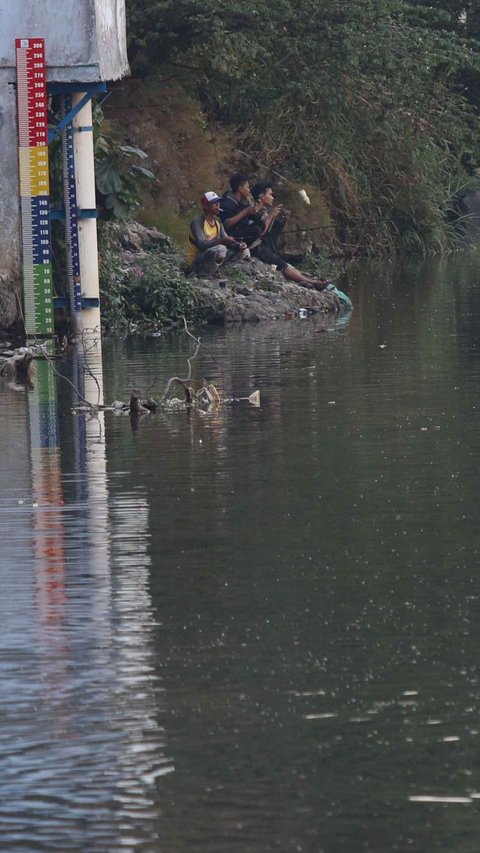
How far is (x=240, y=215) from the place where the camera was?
25594mm

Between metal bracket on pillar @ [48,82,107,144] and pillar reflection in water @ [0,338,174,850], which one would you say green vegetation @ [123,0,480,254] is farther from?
pillar reflection in water @ [0,338,174,850]

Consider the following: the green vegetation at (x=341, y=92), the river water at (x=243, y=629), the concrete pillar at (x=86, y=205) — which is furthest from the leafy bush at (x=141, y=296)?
the river water at (x=243, y=629)

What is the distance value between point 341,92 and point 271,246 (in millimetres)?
7922

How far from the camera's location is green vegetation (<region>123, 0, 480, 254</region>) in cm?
3077

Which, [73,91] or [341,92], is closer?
[73,91]

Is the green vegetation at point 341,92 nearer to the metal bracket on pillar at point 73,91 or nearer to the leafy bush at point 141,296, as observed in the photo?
the leafy bush at point 141,296

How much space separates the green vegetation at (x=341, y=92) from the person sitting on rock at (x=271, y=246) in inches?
186

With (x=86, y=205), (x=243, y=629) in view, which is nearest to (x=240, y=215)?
(x=86, y=205)

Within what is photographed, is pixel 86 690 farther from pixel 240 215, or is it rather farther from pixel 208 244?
pixel 240 215

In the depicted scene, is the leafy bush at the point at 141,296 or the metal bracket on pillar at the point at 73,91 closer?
the metal bracket on pillar at the point at 73,91

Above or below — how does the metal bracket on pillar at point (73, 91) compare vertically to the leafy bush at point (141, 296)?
above

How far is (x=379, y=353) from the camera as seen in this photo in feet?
60.1

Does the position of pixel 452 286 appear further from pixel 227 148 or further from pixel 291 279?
pixel 227 148

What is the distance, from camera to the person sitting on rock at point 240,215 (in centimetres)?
2573
